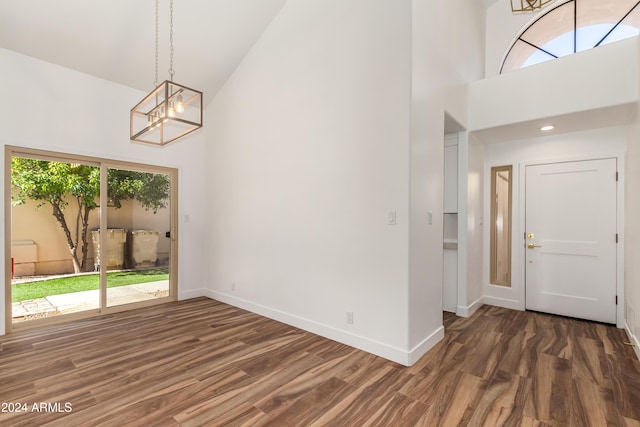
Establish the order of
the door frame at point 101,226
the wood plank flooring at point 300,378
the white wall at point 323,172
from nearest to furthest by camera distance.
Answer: the wood plank flooring at point 300,378 → the white wall at point 323,172 → the door frame at point 101,226

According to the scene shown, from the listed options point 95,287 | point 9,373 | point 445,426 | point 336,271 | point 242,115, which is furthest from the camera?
point 242,115

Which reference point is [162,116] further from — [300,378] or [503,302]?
[503,302]

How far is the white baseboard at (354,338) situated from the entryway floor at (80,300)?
165 centimetres

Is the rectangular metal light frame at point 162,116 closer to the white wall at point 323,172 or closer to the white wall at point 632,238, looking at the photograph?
the white wall at point 323,172

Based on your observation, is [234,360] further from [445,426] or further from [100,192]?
[100,192]

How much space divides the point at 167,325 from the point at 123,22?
12.1 ft

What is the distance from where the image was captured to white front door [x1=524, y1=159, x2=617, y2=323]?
400 cm

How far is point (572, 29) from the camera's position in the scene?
4.26 meters

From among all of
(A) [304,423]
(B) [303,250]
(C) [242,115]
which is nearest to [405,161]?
(B) [303,250]

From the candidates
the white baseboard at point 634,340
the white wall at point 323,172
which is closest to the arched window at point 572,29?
the white wall at point 323,172

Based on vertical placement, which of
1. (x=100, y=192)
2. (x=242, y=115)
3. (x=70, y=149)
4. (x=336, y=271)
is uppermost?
(x=242, y=115)

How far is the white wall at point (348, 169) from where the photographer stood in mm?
2916

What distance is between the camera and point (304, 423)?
2047 mm

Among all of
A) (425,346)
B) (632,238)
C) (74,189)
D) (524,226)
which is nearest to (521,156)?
(524,226)
